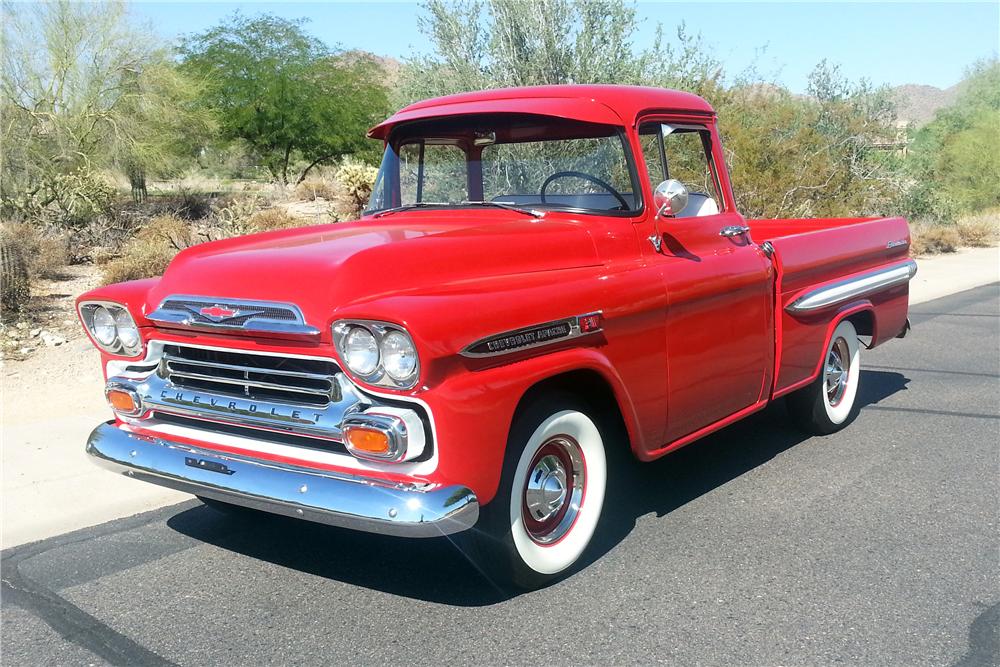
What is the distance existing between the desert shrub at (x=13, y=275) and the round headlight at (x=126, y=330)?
5.75m

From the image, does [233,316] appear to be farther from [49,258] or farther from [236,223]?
[236,223]

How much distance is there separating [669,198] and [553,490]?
1.42m

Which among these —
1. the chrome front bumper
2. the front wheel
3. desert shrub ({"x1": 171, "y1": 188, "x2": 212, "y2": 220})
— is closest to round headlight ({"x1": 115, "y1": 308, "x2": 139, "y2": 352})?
the chrome front bumper

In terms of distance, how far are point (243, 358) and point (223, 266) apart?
16.5 inches

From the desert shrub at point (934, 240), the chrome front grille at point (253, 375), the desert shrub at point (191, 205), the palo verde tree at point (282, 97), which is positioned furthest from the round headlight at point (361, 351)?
the palo verde tree at point (282, 97)

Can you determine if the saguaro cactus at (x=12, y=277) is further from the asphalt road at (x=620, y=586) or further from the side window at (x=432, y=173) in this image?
the side window at (x=432, y=173)

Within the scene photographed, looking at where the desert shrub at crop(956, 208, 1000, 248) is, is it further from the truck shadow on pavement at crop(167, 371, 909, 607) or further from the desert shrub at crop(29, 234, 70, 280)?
the desert shrub at crop(29, 234, 70, 280)

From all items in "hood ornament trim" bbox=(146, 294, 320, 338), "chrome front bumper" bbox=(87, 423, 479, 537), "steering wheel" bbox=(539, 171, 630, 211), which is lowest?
"chrome front bumper" bbox=(87, 423, 479, 537)

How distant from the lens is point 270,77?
2575cm

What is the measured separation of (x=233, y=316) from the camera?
342 centimetres

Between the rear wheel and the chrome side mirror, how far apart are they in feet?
5.63

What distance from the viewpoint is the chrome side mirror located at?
425 cm

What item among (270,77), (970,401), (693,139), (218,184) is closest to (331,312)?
(693,139)

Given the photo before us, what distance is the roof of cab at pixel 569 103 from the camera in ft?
14.5
